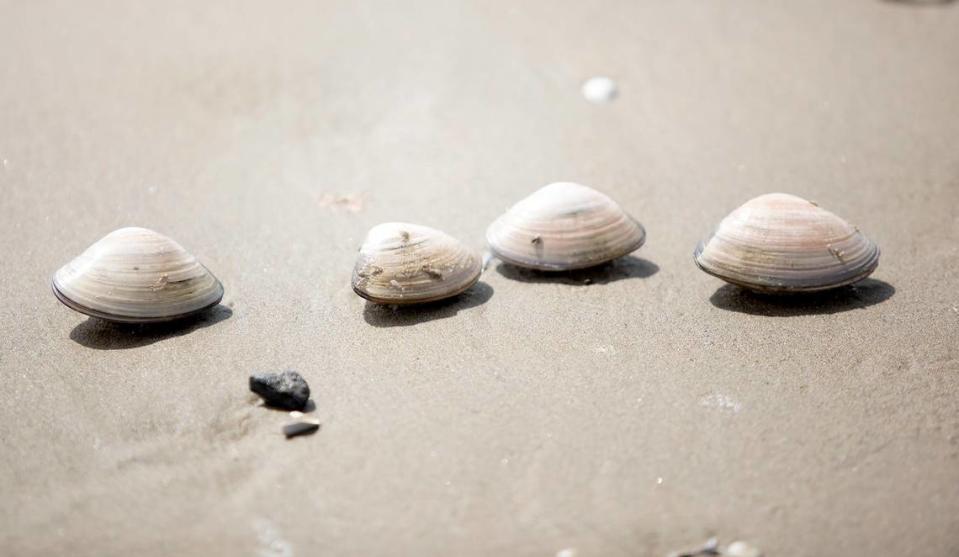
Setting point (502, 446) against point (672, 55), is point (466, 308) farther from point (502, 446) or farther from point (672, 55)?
point (672, 55)

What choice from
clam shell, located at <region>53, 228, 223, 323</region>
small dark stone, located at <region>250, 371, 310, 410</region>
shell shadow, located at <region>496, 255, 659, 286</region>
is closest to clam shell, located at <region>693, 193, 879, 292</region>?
shell shadow, located at <region>496, 255, 659, 286</region>

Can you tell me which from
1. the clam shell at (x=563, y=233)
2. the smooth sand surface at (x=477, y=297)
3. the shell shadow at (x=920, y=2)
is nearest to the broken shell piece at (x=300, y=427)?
the smooth sand surface at (x=477, y=297)

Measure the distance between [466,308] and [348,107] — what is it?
2419 millimetres

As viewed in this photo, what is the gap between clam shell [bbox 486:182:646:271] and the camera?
15.3ft

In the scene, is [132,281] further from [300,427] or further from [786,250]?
[786,250]

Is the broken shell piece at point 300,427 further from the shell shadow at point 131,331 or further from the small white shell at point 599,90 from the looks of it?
the small white shell at point 599,90

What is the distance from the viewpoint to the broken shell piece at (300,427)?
365cm

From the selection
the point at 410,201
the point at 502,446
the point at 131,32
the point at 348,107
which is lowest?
the point at 502,446

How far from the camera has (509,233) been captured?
476 cm

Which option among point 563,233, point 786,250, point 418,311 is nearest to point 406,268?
point 418,311

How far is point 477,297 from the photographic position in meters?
4.65

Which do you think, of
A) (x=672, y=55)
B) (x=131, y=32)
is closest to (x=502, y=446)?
(x=672, y=55)

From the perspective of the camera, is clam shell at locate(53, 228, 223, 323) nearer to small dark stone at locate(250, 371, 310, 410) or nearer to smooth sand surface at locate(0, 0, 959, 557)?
smooth sand surface at locate(0, 0, 959, 557)

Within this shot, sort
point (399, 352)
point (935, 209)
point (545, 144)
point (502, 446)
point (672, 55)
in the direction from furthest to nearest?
point (672, 55) → point (545, 144) → point (935, 209) → point (399, 352) → point (502, 446)
